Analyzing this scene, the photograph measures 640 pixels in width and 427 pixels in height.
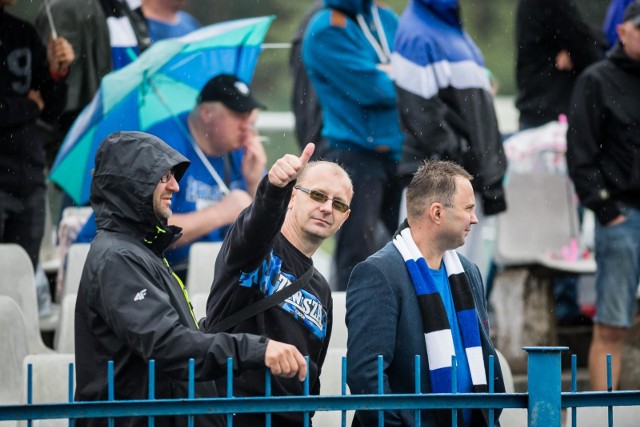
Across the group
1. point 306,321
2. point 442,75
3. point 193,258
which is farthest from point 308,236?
point 442,75

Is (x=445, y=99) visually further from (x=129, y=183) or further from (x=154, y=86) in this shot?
(x=129, y=183)

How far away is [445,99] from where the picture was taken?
7.80 m

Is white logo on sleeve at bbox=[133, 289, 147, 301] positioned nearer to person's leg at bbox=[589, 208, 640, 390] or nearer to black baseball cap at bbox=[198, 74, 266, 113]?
black baseball cap at bbox=[198, 74, 266, 113]

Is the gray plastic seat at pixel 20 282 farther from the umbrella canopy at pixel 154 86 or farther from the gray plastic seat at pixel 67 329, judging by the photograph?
the umbrella canopy at pixel 154 86

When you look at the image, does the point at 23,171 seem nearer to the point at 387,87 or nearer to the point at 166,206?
the point at 387,87

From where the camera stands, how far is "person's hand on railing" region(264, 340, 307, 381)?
380 centimetres

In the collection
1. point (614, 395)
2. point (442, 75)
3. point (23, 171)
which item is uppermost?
point (442, 75)

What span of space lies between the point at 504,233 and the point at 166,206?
5.65m

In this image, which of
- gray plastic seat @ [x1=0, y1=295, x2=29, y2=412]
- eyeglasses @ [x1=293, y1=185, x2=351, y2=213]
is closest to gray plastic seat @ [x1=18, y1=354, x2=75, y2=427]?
gray plastic seat @ [x1=0, y1=295, x2=29, y2=412]

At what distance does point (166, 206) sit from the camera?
427 centimetres

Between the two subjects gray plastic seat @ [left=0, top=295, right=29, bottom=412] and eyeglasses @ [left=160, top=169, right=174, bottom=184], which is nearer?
eyeglasses @ [left=160, top=169, right=174, bottom=184]

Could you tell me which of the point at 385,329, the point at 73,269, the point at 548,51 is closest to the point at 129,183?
the point at 385,329

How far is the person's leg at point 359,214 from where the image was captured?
787cm

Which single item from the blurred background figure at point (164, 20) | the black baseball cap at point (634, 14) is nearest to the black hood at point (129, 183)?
the blurred background figure at point (164, 20)
